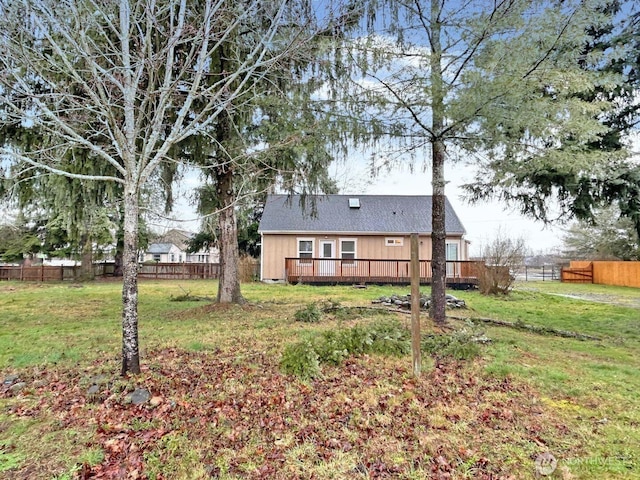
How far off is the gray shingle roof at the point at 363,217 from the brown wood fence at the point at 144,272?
217 centimetres

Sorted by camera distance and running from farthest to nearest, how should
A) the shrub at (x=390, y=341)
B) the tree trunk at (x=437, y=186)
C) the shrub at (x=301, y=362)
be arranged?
the tree trunk at (x=437, y=186), the shrub at (x=390, y=341), the shrub at (x=301, y=362)

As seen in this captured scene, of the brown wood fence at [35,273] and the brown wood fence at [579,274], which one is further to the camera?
the brown wood fence at [579,274]

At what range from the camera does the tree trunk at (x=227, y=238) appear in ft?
25.1

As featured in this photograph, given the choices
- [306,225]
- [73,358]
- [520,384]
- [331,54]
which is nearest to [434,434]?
[520,384]

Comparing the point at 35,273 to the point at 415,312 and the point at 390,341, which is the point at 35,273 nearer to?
the point at 390,341

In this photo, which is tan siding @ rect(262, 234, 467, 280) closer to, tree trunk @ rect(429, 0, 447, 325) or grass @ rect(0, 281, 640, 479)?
tree trunk @ rect(429, 0, 447, 325)

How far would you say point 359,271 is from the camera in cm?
1540

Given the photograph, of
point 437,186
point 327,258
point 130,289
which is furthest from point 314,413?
point 327,258

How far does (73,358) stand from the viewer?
4.48m

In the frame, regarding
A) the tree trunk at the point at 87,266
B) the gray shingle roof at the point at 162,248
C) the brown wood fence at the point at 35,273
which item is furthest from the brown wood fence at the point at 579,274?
the gray shingle roof at the point at 162,248

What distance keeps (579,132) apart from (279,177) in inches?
188

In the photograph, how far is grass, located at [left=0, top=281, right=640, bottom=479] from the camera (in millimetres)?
2404

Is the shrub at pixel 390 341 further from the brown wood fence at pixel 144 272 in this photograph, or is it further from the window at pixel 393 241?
the brown wood fence at pixel 144 272

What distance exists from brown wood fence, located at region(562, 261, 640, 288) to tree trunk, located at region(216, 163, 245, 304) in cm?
1815
